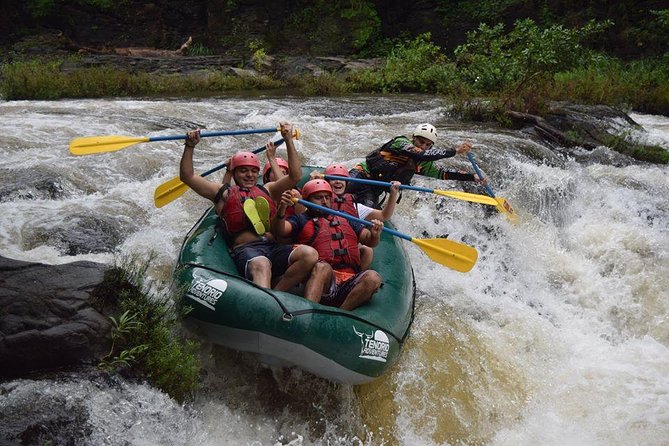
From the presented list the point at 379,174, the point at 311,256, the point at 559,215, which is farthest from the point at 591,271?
the point at 311,256

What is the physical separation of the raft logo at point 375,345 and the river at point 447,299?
392 mm

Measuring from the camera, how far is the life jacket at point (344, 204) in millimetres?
4289

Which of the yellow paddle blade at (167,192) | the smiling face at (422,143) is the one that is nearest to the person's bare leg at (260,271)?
the yellow paddle blade at (167,192)

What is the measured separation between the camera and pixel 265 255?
3.89m

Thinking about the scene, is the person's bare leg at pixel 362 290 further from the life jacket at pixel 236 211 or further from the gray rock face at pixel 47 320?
the gray rock face at pixel 47 320

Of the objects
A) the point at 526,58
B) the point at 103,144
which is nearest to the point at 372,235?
the point at 103,144

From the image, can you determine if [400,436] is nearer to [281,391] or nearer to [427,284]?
[281,391]

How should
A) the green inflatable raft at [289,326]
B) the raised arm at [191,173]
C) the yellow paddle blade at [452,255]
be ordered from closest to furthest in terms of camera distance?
the green inflatable raft at [289,326]
the raised arm at [191,173]
the yellow paddle blade at [452,255]

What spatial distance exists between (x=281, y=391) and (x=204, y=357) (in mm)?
457

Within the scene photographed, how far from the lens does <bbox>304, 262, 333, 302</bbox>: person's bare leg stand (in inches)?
143

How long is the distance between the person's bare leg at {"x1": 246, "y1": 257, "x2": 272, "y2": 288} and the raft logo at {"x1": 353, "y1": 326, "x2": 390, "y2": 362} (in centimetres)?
65

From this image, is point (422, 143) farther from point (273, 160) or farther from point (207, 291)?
point (207, 291)

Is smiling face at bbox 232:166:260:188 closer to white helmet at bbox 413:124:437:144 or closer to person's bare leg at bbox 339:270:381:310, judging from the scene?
person's bare leg at bbox 339:270:381:310

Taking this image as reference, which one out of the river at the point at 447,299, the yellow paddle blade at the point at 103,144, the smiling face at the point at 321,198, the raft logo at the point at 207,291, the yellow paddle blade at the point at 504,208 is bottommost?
the river at the point at 447,299
